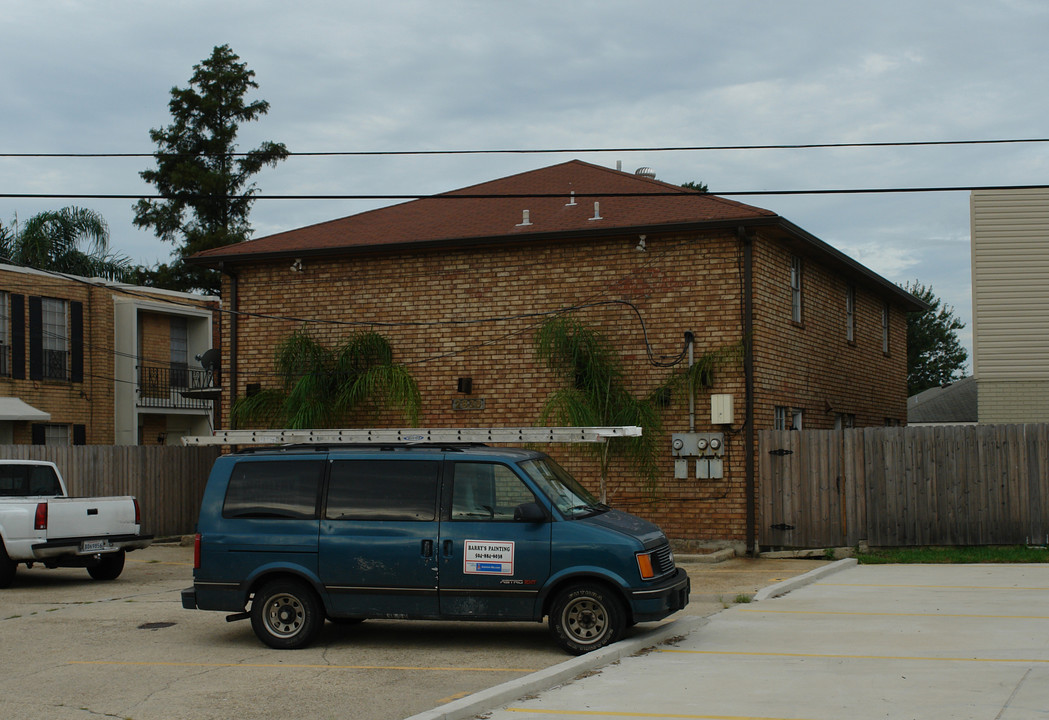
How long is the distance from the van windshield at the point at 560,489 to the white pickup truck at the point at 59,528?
25.6 feet

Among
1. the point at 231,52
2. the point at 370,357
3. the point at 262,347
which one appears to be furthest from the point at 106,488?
the point at 231,52

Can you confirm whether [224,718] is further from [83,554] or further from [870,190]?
[870,190]

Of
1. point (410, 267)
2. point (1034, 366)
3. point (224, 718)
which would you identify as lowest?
point (224, 718)

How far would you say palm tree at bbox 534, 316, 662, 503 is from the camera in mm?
18562

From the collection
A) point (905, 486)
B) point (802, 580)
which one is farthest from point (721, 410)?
point (802, 580)

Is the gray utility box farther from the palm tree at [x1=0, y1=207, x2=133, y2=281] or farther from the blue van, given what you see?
the palm tree at [x1=0, y1=207, x2=133, y2=281]

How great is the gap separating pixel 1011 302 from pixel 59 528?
680 inches

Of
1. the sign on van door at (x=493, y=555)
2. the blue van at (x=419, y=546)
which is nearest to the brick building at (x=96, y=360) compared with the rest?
the blue van at (x=419, y=546)

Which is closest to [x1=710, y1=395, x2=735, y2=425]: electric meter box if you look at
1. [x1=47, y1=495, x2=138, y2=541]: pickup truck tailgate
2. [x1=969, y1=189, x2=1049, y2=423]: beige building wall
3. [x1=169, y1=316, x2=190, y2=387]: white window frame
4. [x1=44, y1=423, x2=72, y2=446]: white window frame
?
[x1=969, y1=189, x2=1049, y2=423]: beige building wall

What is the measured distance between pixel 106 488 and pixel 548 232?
32.6 feet

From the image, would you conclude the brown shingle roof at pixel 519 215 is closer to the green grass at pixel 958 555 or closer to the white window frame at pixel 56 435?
the green grass at pixel 958 555

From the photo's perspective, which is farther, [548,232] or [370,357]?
[370,357]

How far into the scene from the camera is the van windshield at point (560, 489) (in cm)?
1052

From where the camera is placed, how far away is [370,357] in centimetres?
2080
